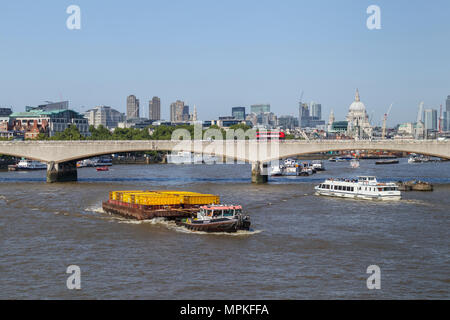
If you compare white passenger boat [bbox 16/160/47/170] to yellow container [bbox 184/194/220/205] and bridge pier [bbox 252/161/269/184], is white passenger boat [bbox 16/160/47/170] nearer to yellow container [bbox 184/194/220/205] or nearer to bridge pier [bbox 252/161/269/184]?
bridge pier [bbox 252/161/269/184]

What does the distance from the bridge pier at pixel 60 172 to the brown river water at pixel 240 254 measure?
28647 millimetres

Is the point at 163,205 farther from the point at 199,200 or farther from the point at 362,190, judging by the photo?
the point at 362,190

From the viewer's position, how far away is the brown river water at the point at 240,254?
27.8 meters

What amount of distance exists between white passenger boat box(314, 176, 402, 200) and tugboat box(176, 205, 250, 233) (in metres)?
22.8

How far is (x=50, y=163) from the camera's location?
8550 cm

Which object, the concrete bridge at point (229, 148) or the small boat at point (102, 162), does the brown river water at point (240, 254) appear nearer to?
the concrete bridge at point (229, 148)

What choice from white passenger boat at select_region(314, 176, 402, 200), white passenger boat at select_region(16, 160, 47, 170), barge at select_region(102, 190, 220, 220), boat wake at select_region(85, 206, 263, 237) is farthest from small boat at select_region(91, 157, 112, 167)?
barge at select_region(102, 190, 220, 220)

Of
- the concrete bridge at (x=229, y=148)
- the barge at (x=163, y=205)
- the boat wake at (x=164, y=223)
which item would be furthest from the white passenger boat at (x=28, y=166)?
the barge at (x=163, y=205)

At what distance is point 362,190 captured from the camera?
61.1m

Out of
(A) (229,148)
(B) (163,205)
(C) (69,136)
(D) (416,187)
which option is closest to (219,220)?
(B) (163,205)

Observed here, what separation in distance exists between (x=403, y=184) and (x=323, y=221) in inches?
1163
